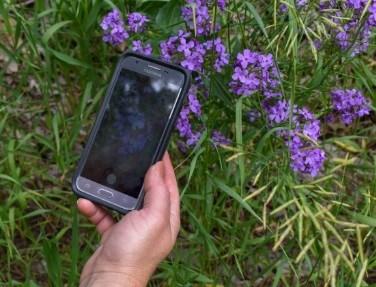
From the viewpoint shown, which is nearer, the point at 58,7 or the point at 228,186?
the point at 228,186

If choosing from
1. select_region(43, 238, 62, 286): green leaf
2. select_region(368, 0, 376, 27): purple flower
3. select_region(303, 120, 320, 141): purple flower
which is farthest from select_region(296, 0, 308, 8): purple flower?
select_region(43, 238, 62, 286): green leaf

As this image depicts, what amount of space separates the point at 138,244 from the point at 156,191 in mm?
123

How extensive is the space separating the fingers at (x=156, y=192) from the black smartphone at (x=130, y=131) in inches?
3.1

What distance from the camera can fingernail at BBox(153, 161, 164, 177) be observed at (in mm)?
1465

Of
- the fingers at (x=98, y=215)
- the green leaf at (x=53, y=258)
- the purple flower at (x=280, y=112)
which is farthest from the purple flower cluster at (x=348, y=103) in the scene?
the green leaf at (x=53, y=258)

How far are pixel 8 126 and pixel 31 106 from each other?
22 centimetres

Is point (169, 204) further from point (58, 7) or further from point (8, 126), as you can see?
point (8, 126)

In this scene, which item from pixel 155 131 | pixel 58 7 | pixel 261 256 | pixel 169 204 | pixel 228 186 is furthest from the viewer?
pixel 261 256

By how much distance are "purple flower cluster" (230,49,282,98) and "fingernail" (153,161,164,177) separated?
243 millimetres

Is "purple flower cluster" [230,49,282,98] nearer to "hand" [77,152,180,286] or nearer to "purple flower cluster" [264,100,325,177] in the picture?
"purple flower cluster" [264,100,325,177]

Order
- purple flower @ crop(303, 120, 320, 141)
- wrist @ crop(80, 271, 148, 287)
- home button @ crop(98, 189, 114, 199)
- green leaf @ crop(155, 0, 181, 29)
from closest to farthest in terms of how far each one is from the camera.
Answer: wrist @ crop(80, 271, 148, 287), purple flower @ crop(303, 120, 320, 141), home button @ crop(98, 189, 114, 199), green leaf @ crop(155, 0, 181, 29)

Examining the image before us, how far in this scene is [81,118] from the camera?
6.53 feet

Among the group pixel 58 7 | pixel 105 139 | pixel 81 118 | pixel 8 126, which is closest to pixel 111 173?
pixel 105 139

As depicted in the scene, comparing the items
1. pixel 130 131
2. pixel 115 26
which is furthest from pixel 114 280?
pixel 115 26
